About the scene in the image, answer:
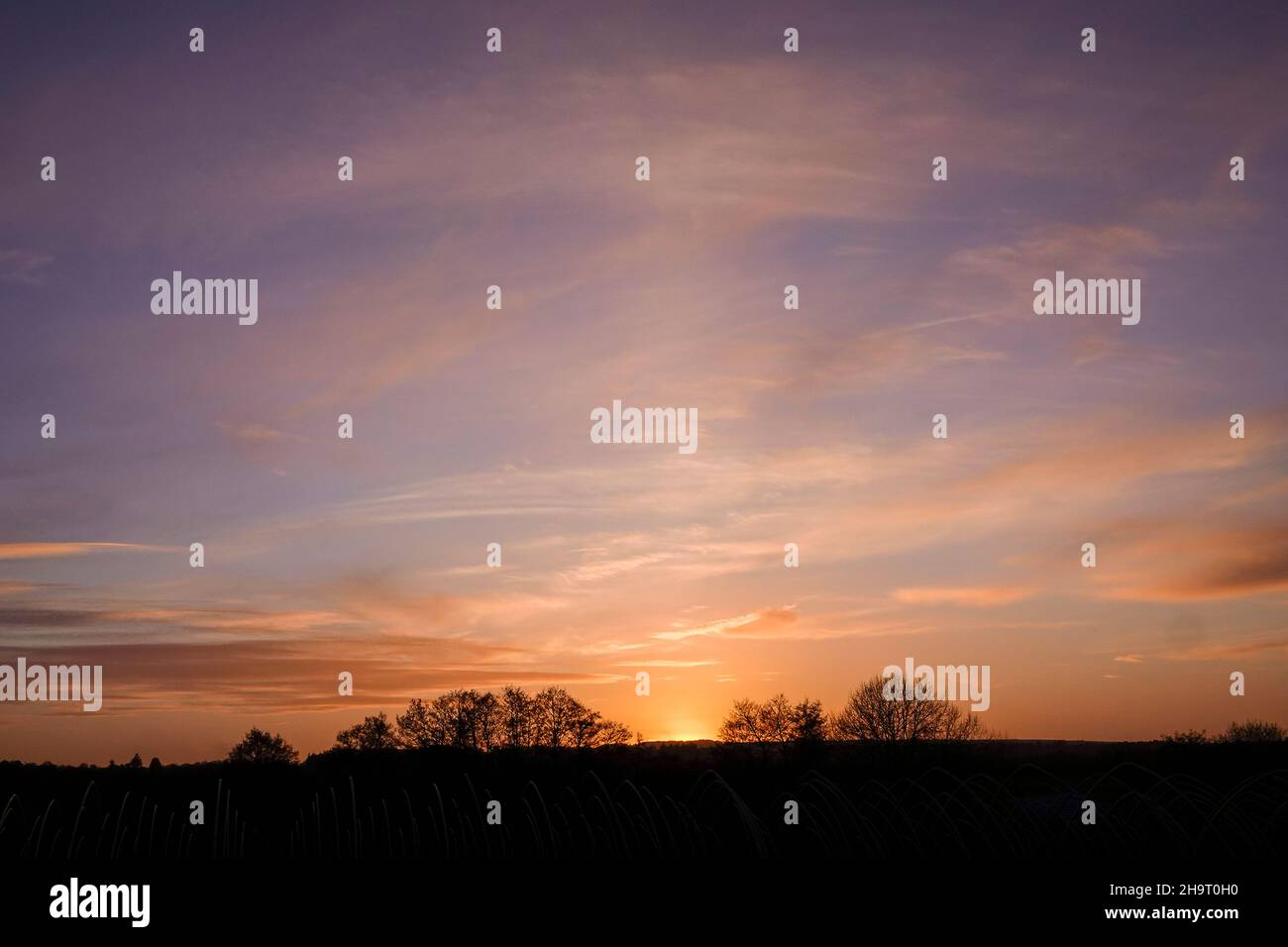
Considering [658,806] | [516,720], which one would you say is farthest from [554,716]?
[658,806]

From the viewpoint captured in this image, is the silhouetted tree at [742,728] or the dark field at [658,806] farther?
the silhouetted tree at [742,728]

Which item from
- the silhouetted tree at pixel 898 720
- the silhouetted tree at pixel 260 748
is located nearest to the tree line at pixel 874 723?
the silhouetted tree at pixel 898 720

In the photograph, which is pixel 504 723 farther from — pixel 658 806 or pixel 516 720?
pixel 658 806

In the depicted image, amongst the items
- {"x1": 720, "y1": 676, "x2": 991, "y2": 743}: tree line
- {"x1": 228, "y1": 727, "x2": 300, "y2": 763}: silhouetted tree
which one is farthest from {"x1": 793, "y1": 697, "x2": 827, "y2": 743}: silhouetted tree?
{"x1": 228, "y1": 727, "x2": 300, "y2": 763}: silhouetted tree

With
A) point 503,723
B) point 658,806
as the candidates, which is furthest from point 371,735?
point 658,806

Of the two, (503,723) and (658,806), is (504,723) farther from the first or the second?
(658,806)

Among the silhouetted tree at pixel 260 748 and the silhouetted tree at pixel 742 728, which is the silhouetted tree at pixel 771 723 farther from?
the silhouetted tree at pixel 260 748

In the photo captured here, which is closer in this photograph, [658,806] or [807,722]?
[658,806]

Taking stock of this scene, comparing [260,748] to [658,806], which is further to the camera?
[260,748]
